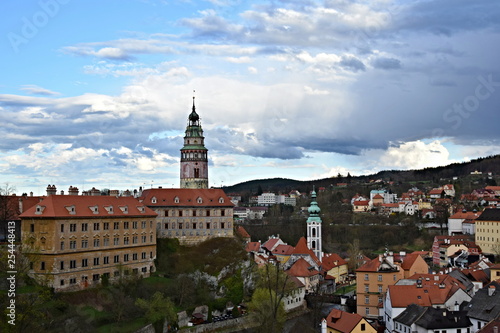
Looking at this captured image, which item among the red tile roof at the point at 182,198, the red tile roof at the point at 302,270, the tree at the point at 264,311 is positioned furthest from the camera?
the red tile roof at the point at 302,270

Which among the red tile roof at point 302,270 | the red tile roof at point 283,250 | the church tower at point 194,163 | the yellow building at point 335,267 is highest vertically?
the church tower at point 194,163

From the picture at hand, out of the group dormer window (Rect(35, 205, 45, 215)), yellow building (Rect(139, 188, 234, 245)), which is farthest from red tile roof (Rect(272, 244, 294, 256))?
dormer window (Rect(35, 205, 45, 215))

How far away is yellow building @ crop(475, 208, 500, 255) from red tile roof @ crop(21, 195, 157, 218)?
6046cm

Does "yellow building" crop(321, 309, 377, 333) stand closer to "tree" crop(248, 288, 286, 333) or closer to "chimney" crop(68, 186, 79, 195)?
"tree" crop(248, 288, 286, 333)

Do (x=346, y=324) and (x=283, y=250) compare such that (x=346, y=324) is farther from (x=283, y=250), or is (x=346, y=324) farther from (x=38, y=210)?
(x=283, y=250)

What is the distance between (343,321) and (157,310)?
15.9m

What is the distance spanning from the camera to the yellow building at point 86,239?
171 feet

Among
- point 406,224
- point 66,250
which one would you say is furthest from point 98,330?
point 406,224

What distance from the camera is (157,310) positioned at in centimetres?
5169

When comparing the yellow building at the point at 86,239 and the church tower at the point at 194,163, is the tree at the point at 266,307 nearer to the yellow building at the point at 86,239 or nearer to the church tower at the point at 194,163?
the yellow building at the point at 86,239

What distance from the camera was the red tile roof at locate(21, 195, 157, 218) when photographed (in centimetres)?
5294

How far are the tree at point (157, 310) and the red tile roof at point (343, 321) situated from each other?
45.0ft

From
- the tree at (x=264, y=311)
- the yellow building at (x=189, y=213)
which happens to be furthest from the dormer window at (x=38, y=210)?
the tree at (x=264, y=311)

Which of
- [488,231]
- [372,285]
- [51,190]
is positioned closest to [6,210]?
[51,190]
